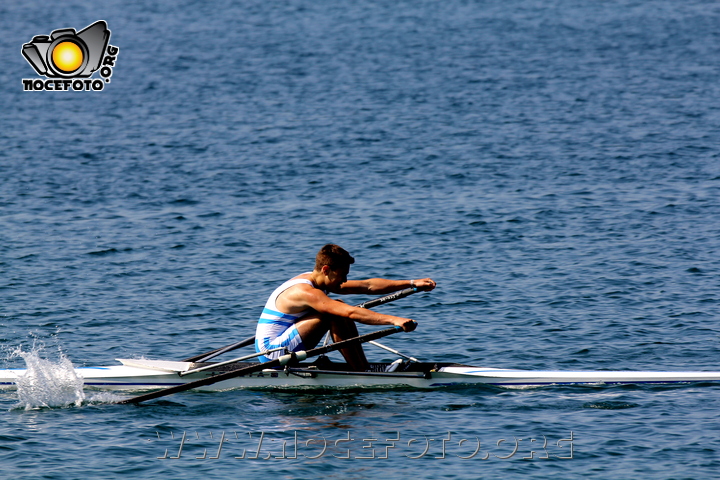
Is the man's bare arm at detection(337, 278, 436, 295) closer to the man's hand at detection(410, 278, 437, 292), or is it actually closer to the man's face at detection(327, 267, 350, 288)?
the man's hand at detection(410, 278, 437, 292)

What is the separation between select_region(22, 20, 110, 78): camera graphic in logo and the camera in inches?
1198

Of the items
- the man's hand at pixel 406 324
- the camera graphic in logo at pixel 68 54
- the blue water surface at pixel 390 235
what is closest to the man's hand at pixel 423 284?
the man's hand at pixel 406 324

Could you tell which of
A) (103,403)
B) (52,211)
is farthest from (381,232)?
(103,403)

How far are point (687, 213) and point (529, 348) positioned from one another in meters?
8.26

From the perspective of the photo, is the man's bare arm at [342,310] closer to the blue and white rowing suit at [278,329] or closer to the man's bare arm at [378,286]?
the blue and white rowing suit at [278,329]

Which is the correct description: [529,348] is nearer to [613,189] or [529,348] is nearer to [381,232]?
[381,232]

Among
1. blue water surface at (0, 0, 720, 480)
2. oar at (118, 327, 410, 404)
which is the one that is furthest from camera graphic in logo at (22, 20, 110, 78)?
oar at (118, 327, 410, 404)

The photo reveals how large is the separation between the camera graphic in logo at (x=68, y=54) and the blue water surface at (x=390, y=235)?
Result: 3.45 ft

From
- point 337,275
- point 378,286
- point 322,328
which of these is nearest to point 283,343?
point 322,328

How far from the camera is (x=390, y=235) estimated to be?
19438 mm

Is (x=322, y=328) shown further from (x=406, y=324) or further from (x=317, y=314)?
(x=406, y=324)

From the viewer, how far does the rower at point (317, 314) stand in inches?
439

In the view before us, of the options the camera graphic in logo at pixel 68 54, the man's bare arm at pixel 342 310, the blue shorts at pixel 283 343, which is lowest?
the blue shorts at pixel 283 343

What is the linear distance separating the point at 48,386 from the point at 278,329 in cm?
275
